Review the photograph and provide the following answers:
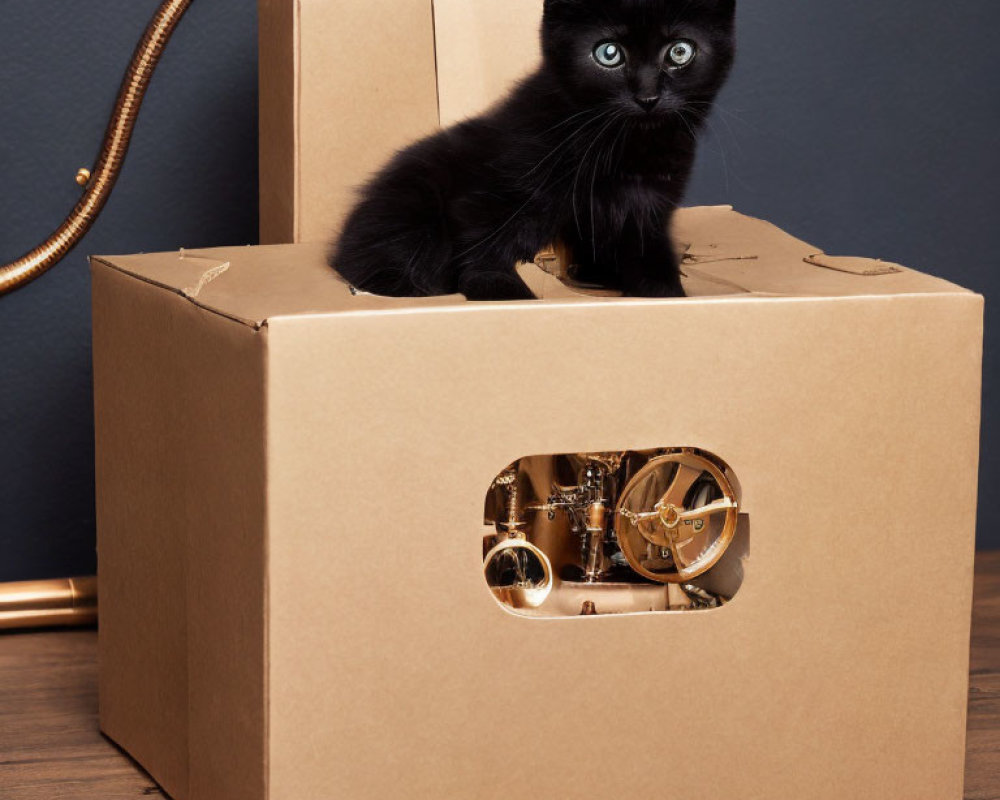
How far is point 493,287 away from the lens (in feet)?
2.81

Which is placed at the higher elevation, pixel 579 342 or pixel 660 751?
pixel 579 342

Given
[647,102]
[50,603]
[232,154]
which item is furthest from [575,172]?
[50,603]

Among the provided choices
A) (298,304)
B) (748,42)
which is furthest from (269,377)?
(748,42)

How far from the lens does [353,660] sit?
76cm

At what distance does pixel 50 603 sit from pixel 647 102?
2.63 feet

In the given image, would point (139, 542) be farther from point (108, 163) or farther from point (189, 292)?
point (108, 163)

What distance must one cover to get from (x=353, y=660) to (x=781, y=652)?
0.28m

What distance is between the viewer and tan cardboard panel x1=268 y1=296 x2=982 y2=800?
0.75 meters

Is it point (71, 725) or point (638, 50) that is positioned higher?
point (638, 50)

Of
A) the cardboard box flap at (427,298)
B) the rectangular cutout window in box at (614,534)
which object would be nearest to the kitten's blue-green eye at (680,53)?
the cardboard box flap at (427,298)

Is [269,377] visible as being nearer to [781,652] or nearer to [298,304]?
[298,304]

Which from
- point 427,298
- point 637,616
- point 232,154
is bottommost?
point 637,616

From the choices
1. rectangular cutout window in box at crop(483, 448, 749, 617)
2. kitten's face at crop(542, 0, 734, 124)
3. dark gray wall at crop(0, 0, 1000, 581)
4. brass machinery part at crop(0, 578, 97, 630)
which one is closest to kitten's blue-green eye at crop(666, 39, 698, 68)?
kitten's face at crop(542, 0, 734, 124)

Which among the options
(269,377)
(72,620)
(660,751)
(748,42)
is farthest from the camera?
(748,42)
